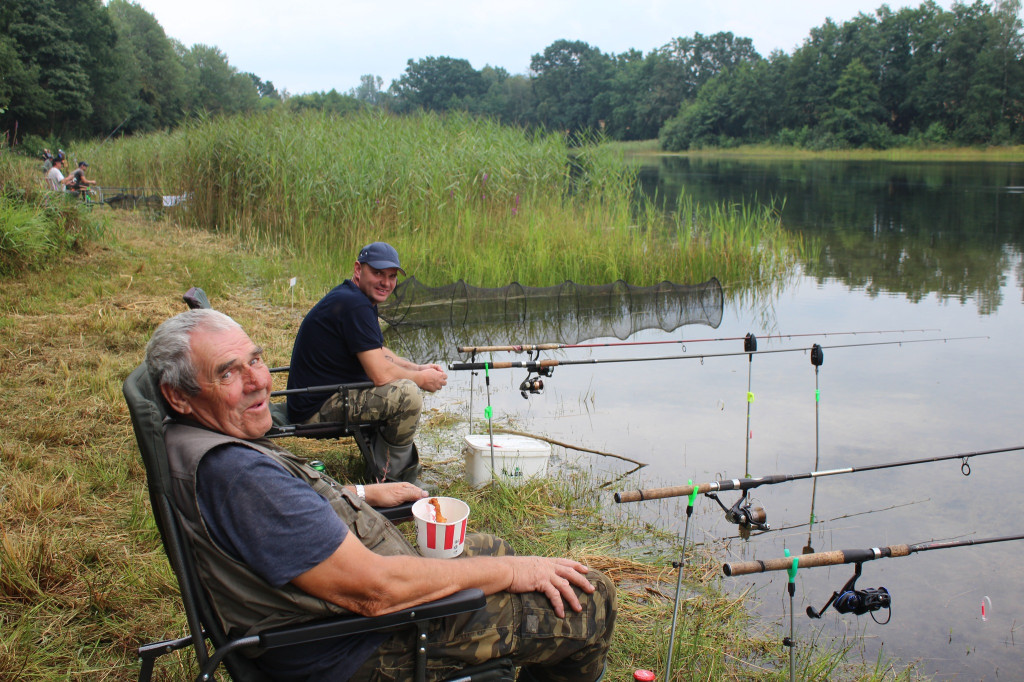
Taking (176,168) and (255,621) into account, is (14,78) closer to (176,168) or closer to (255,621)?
(176,168)

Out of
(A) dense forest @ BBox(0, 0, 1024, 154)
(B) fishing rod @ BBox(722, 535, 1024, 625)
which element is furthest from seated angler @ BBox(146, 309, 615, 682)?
(A) dense forest @ BBox(0, 0, 1024, 154)

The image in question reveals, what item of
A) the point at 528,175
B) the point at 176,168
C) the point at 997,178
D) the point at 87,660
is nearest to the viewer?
the point at 87,660

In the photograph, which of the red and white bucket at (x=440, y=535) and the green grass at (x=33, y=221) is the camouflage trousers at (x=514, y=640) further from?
the green grass at (x=33, y=221)

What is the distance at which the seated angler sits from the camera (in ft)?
4.81

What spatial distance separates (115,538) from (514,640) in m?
1.75

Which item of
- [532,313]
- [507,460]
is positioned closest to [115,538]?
[507,460]

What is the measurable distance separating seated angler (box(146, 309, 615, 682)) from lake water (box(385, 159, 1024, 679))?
1389 mm

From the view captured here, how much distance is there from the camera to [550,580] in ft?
5.73

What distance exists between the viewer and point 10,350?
4.83 meters

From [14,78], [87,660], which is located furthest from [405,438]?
[14,78]

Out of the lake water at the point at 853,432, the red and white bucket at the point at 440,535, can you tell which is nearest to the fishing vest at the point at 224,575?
the red and white bucket at the point at 440,535

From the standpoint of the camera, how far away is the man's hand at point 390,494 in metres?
2.25

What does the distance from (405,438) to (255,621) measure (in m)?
1.89

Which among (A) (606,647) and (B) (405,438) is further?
(B) (405,438)
